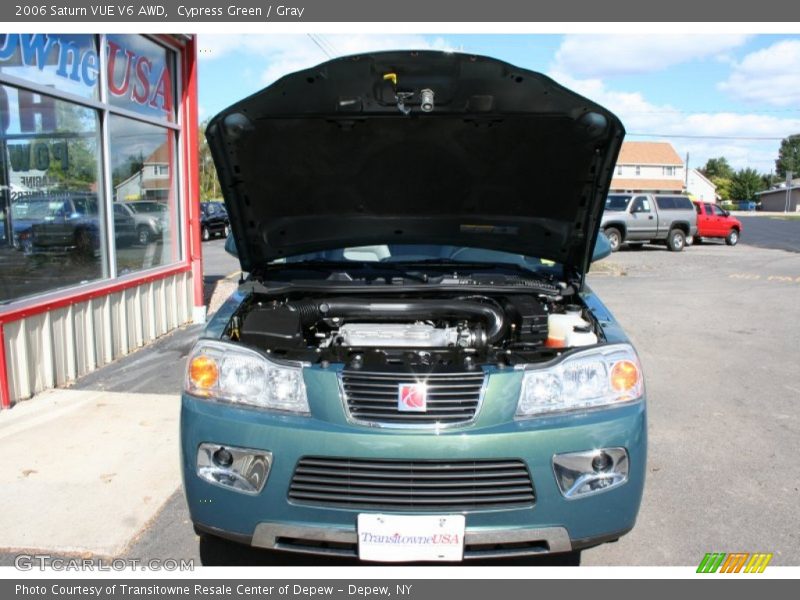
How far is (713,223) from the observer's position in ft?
79.4

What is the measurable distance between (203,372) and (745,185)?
11942 cm

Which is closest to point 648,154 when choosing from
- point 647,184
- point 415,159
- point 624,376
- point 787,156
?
point 647,184

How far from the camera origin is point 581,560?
121 inches

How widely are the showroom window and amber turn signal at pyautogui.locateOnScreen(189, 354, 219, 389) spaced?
336cm

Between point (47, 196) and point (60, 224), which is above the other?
point (47, 196)

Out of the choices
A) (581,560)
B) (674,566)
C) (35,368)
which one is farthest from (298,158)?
(35,368)

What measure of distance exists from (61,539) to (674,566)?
300cm

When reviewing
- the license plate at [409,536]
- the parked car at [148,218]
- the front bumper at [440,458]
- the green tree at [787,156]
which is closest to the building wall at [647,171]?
the green tree at [787,156]

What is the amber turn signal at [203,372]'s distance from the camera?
2723mm

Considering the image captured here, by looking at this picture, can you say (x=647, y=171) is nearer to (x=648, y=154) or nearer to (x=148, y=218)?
(x=648, y=154)

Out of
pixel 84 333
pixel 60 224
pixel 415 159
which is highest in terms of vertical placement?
pixel 415 159

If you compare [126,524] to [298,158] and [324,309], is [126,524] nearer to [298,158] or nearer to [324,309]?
[324,309]

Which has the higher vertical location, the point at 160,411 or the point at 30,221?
the point at 30,221

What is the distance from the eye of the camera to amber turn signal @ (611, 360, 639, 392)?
8.79ft
